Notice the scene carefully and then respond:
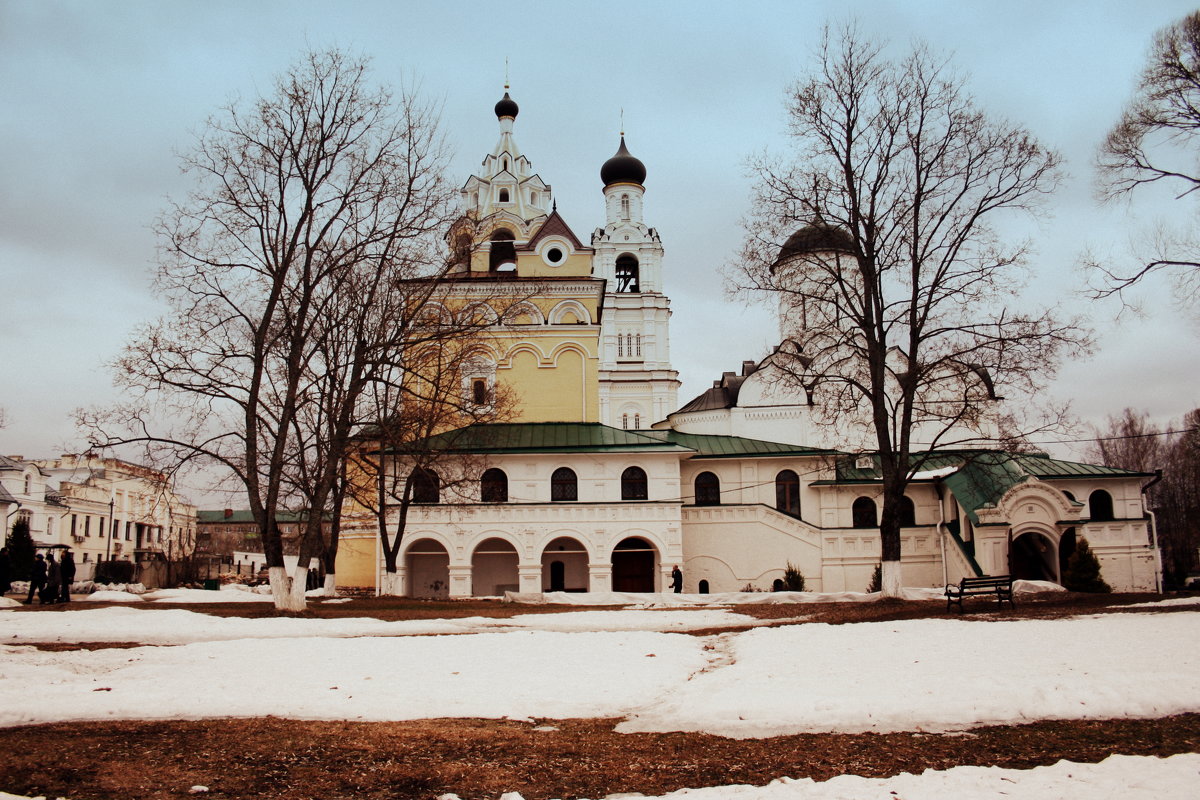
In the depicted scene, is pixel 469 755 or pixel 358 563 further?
pixel 358 563

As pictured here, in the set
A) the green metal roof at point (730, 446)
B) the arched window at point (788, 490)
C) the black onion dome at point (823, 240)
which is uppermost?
the black onion dome at point (823, 240)

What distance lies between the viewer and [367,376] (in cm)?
1952

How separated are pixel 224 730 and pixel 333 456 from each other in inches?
466

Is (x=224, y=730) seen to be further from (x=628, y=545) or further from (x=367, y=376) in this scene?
(x=628, y=545)

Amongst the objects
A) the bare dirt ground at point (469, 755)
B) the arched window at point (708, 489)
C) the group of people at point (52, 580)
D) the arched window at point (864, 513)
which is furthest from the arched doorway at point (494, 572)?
the bare dirt ground at point (469, 755)

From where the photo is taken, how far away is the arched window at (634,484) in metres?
31.4

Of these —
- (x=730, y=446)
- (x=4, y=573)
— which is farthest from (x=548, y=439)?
(x=4, y=573)

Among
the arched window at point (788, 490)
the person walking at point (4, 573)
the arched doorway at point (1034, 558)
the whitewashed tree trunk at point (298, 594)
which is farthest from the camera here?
the arched window at point (788, 490)

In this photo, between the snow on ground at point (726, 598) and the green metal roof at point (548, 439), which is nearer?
the snow on ground at point (726, 598)

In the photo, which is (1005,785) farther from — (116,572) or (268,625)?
(116,572)

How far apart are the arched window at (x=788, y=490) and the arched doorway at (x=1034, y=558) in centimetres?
748

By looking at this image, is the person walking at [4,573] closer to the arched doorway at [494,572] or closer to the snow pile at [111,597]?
the snow pile at [111,597]

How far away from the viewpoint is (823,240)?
848 inches

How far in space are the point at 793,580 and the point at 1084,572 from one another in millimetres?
9027
